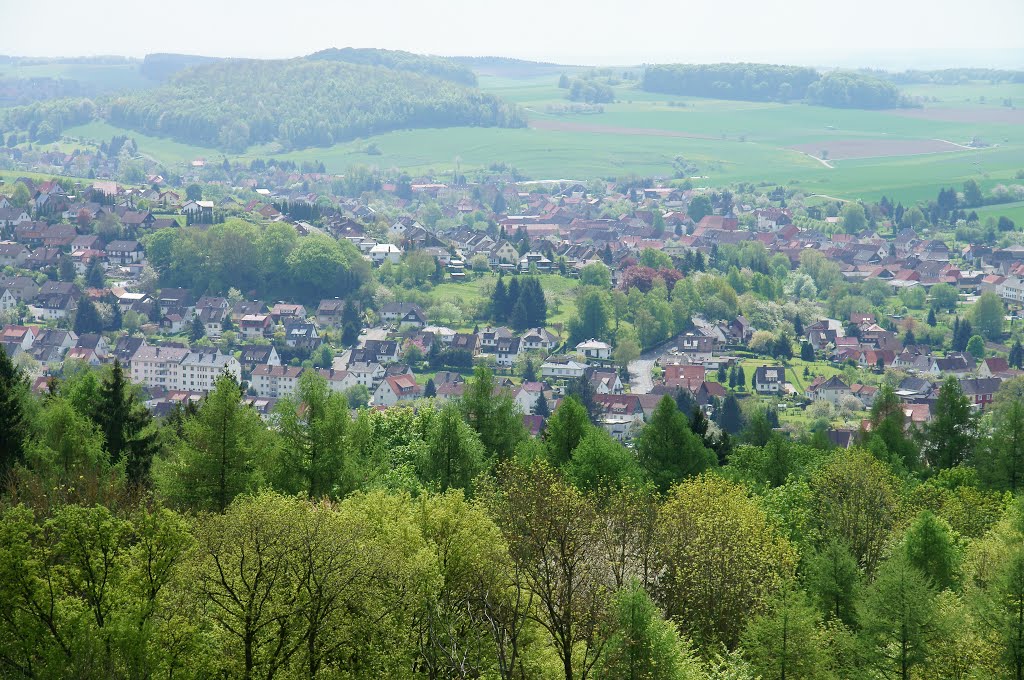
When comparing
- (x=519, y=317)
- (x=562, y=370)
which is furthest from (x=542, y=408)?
(x=519, y=317)

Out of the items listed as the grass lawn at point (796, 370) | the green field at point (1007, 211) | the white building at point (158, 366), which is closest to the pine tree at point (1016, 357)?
the grass lawn at point (796, 370)

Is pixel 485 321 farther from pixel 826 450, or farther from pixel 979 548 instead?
pixel 979 548

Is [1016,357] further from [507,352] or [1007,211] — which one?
[1007,211]

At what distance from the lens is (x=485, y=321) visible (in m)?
120

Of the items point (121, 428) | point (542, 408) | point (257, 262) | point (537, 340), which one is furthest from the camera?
point (257, 262)

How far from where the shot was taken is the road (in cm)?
10244

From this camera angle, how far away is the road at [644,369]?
102 meters

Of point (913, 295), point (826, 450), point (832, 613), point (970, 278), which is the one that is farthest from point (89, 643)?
point (970, 278)

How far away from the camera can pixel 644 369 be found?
10862 centimetres

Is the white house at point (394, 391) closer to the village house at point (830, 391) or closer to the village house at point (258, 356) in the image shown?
the village house at point (258, 356)

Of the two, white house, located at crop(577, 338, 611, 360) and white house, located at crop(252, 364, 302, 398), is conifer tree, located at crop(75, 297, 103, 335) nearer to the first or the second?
white house, located at crop(252, 364, 302, 398)

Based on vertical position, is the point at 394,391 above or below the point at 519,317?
below

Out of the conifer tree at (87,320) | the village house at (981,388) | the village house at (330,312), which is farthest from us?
the village house at (330,312)

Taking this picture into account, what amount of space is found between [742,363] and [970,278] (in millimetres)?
41124
